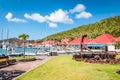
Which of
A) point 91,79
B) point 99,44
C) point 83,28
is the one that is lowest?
point 91,79

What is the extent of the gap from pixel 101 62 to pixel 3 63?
12.6m

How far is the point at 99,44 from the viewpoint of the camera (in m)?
70.8

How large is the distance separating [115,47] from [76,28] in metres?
129

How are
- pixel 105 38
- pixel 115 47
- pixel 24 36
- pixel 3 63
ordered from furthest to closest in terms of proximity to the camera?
pixel 105 38 → pixel 115 47 → pixel 24 36 → pixel 3 63

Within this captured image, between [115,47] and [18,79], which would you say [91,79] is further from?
[115,47]

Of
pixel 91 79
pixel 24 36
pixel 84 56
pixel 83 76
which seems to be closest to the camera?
pixel 91 79

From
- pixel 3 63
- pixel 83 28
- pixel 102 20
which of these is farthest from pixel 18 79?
pixel 83 28

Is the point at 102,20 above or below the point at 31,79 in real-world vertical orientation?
above

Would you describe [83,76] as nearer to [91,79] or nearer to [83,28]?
[91,79]

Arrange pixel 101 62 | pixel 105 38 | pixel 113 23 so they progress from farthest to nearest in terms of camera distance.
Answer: pixel 113 23 → pixel 105 38 → pixel 101 62

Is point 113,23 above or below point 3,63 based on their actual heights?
above

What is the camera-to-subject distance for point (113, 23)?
155 m

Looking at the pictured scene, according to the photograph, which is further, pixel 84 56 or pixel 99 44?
pixel 99 44

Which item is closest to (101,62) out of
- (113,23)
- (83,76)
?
(83,76)
